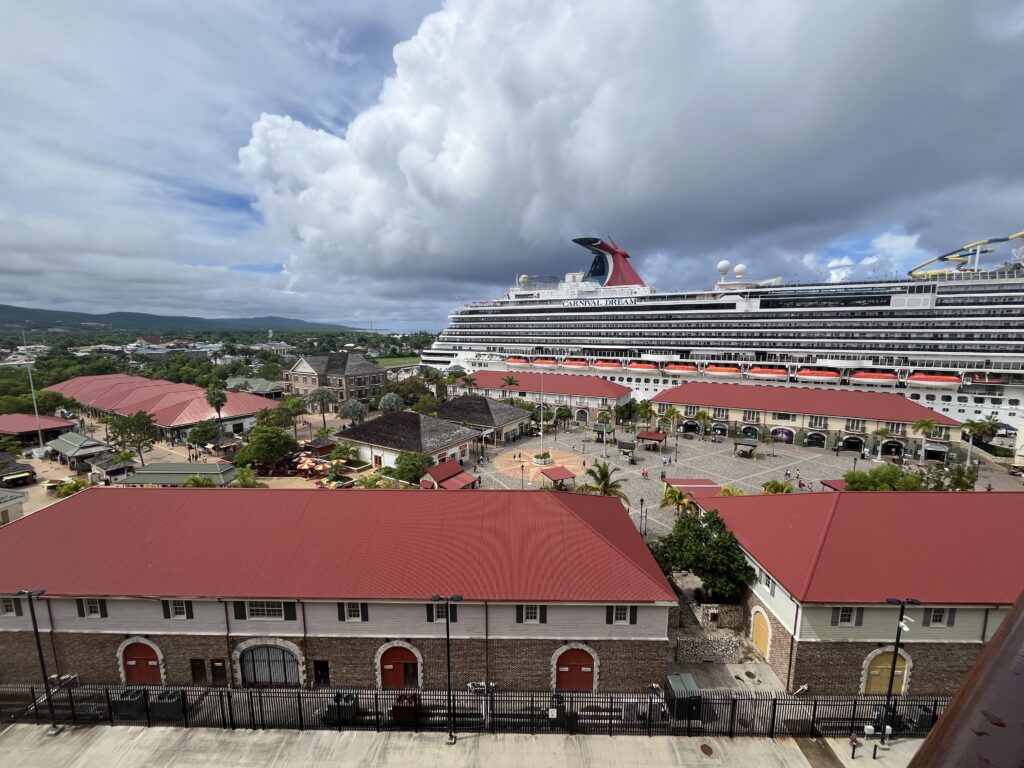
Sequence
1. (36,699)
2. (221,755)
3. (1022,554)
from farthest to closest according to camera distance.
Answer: (1022,554) → (36,699) → (221,755)

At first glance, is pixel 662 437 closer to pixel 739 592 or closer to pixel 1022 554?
pixel 739 592

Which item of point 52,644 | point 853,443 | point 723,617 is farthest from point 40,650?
point 853,443

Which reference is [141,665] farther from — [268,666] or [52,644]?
[268,666]

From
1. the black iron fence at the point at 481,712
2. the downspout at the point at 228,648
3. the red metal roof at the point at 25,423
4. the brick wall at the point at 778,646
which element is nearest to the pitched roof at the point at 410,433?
the downspout at the point at 228,648

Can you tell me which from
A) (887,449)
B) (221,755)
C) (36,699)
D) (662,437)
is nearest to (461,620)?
(221,755)

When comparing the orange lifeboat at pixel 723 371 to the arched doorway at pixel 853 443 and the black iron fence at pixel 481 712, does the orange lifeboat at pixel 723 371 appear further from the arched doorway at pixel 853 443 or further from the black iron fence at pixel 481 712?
the black iron fence at pixel 481 712

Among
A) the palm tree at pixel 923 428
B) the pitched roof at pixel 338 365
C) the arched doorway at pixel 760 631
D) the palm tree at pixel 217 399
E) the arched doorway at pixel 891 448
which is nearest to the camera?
the arched doorway at pixel 760 631
